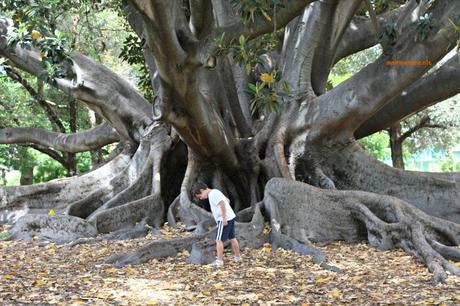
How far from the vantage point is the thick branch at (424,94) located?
1053 cm

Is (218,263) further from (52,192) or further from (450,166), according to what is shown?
(450,166)

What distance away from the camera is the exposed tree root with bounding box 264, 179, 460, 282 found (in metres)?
8.01

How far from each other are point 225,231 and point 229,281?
1028 mm

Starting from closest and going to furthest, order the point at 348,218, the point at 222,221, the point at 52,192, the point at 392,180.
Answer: the point at 222,221
the point at 348,218
the point at 392,180
the point at 52,192

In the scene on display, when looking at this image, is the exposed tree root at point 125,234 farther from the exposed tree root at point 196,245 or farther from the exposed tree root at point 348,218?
the exposed tree root at point 348,218

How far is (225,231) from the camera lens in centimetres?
719

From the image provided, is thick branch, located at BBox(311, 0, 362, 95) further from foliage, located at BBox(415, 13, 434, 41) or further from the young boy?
the young boy

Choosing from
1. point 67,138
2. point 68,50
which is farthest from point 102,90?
point 67,138

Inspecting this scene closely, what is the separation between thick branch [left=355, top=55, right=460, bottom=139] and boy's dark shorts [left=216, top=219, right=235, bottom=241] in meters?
5.04

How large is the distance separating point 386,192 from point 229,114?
2744mm

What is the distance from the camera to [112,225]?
9516 millimetres

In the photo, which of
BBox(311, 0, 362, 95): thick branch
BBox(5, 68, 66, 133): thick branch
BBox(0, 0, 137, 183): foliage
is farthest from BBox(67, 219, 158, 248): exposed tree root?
BBox(5, 68, 66, 133): thick branch

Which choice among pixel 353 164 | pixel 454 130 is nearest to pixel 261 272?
pixel 353 164

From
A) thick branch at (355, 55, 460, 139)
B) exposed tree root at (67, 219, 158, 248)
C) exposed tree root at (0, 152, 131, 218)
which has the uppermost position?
thick branch at (355, 55, 460, 139)
